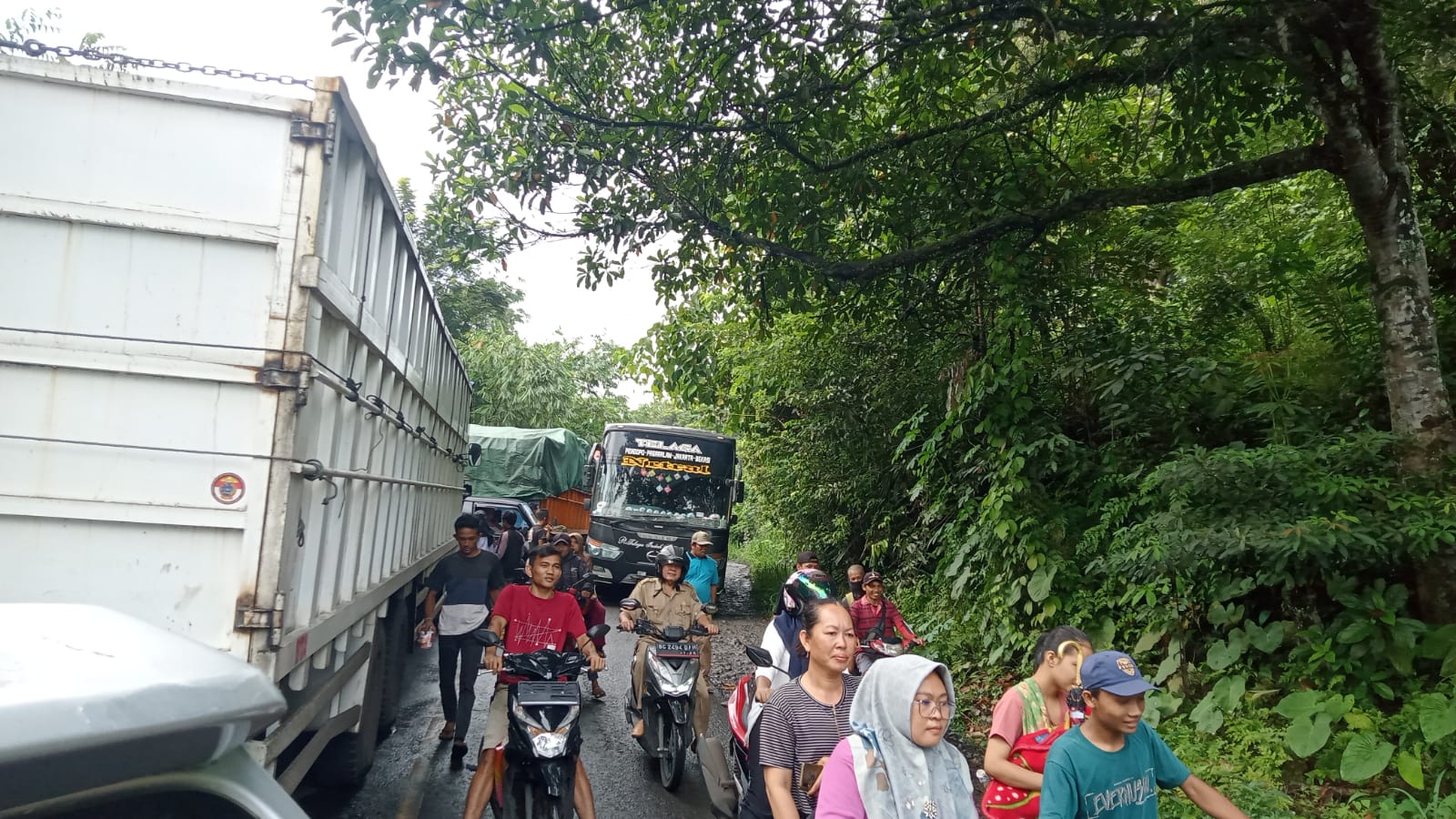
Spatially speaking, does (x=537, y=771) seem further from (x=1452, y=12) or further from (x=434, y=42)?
(x=1452, y=12)

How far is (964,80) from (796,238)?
7.01 ft

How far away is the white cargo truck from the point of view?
2.99 metres

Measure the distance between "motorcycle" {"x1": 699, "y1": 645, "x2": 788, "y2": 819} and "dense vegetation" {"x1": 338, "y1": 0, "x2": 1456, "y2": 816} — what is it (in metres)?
2.61

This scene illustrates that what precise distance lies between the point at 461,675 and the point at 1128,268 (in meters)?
6.95

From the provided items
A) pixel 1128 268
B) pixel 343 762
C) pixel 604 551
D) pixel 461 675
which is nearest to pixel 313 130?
pixel 343 762

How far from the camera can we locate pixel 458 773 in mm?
6109

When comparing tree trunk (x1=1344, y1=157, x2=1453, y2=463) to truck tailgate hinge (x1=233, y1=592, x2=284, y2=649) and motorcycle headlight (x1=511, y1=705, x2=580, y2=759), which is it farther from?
truck tailgate hinge (x1=233, y1=592, x2=284, y2=649)

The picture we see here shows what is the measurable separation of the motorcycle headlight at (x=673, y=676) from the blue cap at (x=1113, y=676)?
3571 millimetres

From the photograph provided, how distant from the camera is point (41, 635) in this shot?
1285 mm

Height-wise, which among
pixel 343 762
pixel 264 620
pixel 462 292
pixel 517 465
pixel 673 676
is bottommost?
pixel 343 762

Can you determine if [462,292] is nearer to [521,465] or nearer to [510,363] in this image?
[510,363]

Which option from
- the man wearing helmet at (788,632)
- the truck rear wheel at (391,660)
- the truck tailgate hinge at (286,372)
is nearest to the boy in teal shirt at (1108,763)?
the man wearing helmet at (788,632)

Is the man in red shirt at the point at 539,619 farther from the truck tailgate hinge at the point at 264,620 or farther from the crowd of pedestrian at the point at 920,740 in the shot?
the truck tailgate hinge at the point at 264,620

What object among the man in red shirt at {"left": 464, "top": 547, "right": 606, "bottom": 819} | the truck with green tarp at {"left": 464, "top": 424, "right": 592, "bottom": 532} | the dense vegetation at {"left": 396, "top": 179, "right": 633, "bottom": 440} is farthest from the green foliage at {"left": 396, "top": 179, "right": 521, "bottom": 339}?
the man in red shirt at {"left": 464, "top": 547, "right": 606, "bottom": 819}
